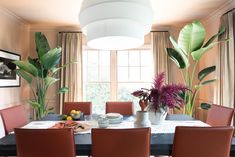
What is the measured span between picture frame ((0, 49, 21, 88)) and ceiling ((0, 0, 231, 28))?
75 centimetres

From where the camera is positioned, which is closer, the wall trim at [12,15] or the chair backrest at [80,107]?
the chair backrest at [80,107]

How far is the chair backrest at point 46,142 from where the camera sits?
5.58 feet

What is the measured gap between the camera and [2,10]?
3.81 metres

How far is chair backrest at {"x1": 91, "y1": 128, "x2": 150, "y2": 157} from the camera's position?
65.5 inches

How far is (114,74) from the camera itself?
5.12 m

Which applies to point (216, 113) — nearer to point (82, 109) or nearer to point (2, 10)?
point (82, 109)

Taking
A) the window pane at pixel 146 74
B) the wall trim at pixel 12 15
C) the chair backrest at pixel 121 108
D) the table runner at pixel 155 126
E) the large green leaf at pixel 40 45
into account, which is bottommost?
the table runner at pixel 155 126

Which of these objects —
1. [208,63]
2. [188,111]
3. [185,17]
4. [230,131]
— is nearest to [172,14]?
[185,17]

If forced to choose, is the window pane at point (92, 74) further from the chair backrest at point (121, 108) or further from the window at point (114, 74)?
the chair backrest at point (121, 108)

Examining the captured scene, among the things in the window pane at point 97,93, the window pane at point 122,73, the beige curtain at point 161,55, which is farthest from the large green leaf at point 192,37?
the window pane at point 97,93

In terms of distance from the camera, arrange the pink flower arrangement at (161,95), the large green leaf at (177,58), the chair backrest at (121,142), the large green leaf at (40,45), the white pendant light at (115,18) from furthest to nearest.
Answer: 1. the large green leaf at (40,45)
2. the large green leaf at (177,58)
3. the pink flower arrangement at (161,95)
4. the white pendant light at (115,18)
5. the chair backrest at (121,142)

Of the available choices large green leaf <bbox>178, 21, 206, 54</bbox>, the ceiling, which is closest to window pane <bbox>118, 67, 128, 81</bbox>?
the ceiling

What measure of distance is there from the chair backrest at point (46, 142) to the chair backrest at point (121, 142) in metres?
0.19

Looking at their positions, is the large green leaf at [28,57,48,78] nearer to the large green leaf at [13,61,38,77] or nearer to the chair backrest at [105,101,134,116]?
the large green leaf at [13,61,38,77]
